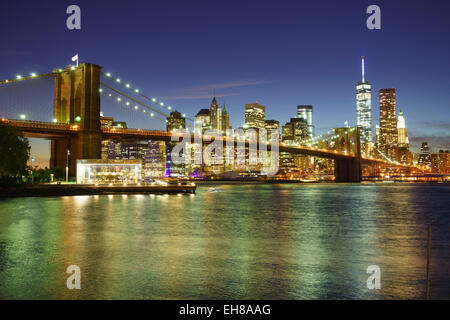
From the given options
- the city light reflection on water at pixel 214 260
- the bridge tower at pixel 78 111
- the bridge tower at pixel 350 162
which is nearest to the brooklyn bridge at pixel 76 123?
the bridge tower at pixel 78 111

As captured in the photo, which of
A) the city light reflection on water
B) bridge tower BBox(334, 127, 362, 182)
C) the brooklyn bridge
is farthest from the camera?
bridge tower BBox(334, 127, 362, 182)

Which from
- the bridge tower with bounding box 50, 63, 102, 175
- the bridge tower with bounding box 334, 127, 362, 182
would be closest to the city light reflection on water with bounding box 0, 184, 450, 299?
the bridge tower with bounding box 50, 63, 102, 175

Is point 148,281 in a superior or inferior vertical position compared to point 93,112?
inferior

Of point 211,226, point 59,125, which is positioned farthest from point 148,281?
point 59,125

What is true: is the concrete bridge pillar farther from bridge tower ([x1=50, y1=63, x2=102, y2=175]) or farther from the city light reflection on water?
the city light reflection on water

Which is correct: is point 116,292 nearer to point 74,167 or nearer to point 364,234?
point 364,234

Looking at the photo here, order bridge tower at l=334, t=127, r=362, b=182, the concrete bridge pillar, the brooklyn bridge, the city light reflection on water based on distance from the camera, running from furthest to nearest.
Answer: the concrete bridge pillar, bridge tower at l=334, t=127, r=362, b=182, the brooklyn bridge, the city light reflection on water

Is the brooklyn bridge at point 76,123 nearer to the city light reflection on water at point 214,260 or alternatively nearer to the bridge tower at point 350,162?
the city light reflection on water at point 214,260

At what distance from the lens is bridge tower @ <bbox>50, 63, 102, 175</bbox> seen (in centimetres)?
6141

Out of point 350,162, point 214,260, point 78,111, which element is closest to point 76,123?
point 78,111

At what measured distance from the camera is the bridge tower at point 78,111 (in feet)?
201

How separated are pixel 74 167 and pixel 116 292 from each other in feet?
193

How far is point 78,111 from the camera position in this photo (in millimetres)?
66438
